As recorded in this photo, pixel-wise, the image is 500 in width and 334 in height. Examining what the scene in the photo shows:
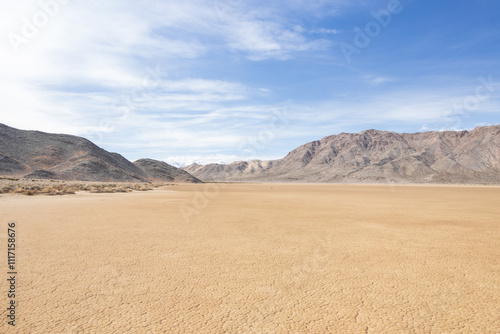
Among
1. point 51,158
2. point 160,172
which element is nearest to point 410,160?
point 160,172

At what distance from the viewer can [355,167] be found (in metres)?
157

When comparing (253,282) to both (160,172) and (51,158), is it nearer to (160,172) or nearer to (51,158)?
(51,158)

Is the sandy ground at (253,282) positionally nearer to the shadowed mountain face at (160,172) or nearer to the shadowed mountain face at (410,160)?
the shadowed mountain face at (160,172)

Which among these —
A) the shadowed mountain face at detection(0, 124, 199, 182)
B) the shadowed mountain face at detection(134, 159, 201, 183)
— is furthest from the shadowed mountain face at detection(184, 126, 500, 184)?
the shadowed mountain face at detection(0, 124, 199, 182)

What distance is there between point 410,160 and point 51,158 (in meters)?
149

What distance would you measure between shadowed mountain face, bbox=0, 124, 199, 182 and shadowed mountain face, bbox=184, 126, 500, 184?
101167 millimetres

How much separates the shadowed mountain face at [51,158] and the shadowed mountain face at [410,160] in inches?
3983

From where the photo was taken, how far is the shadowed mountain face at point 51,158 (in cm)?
6562

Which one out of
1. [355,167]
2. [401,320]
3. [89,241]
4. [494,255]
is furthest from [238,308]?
[355,167]

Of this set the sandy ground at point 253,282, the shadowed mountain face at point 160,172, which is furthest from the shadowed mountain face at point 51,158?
the sandy ground at point 253,282

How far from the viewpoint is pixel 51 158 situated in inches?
3046

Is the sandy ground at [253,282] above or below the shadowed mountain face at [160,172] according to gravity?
below

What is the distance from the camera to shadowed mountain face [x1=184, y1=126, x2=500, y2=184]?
127438 millimetres

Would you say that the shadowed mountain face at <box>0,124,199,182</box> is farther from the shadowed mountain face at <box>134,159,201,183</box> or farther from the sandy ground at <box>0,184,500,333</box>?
the sandy ground at <box>0,184,500,333</box>
